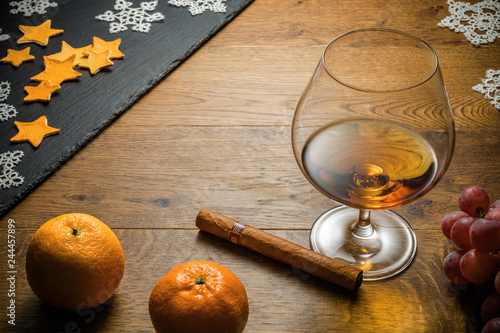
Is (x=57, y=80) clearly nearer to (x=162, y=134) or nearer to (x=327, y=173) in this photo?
(x=162, y=134)

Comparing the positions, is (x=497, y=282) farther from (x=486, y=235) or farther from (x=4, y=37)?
(x=4, y=37)

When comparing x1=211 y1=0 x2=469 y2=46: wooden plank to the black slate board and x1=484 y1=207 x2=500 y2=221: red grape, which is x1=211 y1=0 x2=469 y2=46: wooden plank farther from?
x1=484 y1=207 x2=500 y2=221: red grape

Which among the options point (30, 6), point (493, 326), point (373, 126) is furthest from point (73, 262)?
point (30, 6)

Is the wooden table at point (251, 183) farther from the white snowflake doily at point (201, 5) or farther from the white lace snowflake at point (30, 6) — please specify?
the white lace snowflake at point (30, 6)

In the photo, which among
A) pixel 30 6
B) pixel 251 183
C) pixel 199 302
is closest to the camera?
pixel 199 302

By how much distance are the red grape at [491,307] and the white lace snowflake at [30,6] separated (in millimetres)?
1328

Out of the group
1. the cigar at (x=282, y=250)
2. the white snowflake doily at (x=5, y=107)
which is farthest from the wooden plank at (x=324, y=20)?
the cigar at (x=282, y=250)

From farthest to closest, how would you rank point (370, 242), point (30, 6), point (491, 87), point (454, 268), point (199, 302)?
point (30, 6), point (491, 87), point (370, 242), point (454, 268), point (199, 302)

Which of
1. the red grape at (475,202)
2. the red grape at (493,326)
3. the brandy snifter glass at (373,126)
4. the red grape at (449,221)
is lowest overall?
the red grape at (493,326)

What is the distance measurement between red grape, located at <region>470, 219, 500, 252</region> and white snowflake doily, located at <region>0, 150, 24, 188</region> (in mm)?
801

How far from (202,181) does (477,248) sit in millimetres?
499

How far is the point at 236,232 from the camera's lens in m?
0.82

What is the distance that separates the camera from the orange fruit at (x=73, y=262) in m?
0.68

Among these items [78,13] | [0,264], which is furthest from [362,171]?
[78,13]
